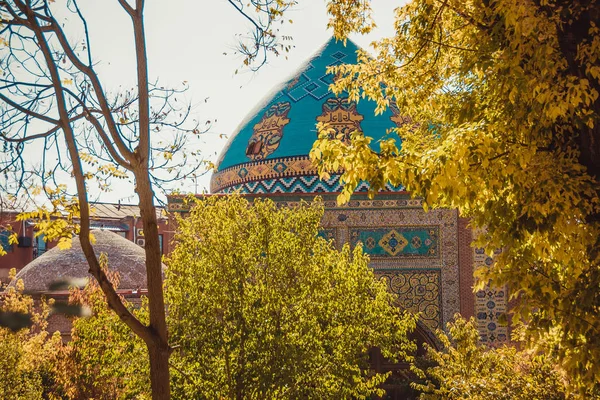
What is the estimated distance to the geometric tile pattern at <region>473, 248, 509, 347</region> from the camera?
12.3 meters

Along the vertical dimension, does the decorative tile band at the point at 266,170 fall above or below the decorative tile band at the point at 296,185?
above

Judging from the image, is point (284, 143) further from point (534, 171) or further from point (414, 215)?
point (534, 171)

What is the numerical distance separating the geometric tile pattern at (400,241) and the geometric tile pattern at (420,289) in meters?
0.32

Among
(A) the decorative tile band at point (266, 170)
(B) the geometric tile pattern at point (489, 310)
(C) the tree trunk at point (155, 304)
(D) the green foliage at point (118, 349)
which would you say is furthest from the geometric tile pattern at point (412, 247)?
(C) the tree trunk at point (155, 304)

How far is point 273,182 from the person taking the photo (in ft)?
47.5

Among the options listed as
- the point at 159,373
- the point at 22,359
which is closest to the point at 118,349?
the point at 22,359

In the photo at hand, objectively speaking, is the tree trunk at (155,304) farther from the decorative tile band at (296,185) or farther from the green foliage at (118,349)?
the decorative tile band at (296,185)

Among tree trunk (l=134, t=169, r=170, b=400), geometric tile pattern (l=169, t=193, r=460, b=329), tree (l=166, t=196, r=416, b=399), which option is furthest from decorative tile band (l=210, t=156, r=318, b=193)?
tree trunk (l=134, t=169, r=170, b=400)

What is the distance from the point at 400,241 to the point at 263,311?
615 centimetres

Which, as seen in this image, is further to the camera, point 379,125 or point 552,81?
point 379,125

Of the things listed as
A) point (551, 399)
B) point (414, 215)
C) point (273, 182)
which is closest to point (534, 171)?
point (551, 399)

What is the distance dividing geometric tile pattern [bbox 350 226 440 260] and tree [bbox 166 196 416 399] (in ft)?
15.7

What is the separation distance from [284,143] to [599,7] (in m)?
11.4

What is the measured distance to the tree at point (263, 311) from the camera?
265 inches
